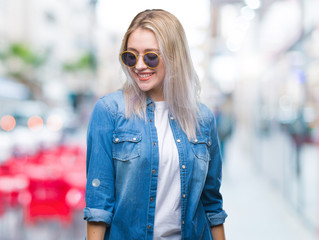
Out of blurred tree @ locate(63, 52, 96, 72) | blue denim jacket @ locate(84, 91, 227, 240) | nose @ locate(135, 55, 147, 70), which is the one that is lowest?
blue denim jacket @ locate(84, 91, 227, 240)

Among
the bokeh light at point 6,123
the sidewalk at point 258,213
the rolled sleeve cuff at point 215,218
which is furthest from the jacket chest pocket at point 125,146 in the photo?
the bokeh light at point 6,123

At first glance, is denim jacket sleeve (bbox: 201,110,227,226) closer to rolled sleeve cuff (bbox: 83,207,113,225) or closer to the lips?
the lips

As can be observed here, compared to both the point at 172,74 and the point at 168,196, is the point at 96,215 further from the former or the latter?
the point at 172,74

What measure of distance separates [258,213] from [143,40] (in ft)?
20.1

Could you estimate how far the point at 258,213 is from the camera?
23.8 feet

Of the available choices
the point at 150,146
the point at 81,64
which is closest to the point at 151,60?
the point at 150,146

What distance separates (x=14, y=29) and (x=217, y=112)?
29.8 m

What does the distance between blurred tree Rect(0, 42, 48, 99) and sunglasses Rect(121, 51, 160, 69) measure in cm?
2977

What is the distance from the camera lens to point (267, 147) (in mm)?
10320

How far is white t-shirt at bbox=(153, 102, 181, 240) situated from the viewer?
1.74 meters

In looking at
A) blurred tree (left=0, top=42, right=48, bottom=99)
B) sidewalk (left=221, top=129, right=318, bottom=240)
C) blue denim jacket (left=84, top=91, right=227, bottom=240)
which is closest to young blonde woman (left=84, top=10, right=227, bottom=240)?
blue denim jacket (left=84, top=91, right=227, bottom=240)

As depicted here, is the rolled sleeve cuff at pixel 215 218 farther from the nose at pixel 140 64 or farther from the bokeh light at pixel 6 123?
the bokeh light at pixel 6 123

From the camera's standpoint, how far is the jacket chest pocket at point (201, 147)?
5.96ft

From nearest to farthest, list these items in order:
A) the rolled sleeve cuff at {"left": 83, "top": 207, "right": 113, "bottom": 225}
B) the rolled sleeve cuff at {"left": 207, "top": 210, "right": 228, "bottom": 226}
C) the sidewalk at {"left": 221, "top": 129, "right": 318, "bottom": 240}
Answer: the rolled sleeve cuff at {"left": 83, "top": 207, "right": 113, "bottom": 225} < the rolled sleeve cuff at {"left": 207, "top": 210, "right": 228, "bottom": 226} < the sidewalk at {"left": 221, "top": 129, "right": 318, "bottom": 240}
